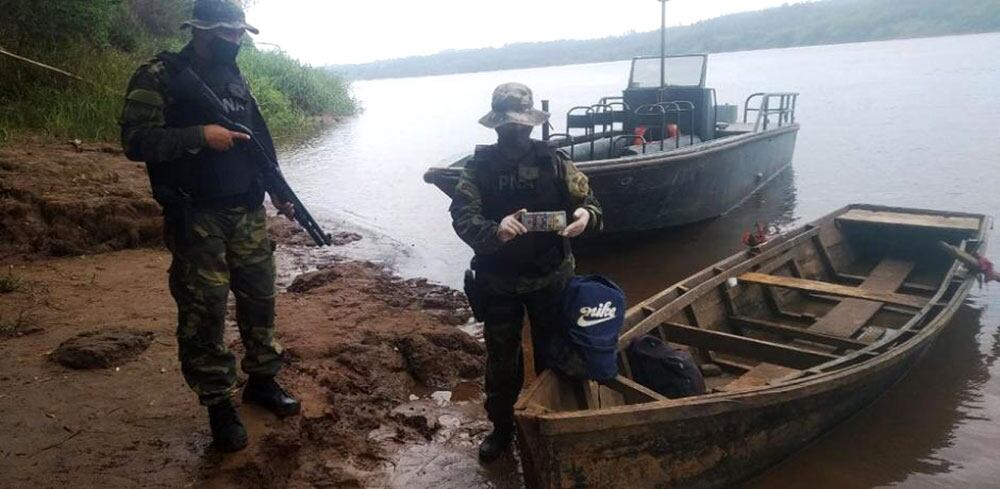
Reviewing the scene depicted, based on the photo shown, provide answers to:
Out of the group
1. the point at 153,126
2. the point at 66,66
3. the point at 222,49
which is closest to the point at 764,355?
the point at 222,49

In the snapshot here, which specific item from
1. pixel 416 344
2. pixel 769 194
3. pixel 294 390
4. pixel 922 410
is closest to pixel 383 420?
pixel 294 390

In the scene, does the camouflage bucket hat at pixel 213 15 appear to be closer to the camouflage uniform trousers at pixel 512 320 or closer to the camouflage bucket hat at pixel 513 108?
the camouflage bucket hat at pixel 513 108

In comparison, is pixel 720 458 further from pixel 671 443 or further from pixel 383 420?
pixel 383 420

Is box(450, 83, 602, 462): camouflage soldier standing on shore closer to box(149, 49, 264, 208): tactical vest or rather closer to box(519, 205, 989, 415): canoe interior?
box(519, 205, 989, 415): canoe interior

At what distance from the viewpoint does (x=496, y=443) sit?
12.4 feet

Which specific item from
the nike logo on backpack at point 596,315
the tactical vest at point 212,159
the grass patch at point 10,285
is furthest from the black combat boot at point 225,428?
the grass patch at point 10,285

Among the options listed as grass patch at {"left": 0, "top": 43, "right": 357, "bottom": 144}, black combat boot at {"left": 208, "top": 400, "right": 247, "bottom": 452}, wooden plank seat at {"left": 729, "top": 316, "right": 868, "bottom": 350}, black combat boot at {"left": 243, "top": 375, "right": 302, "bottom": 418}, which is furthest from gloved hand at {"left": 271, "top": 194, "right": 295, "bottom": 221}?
grass patch at {"left": 0, "top": 43, "right": 357, "bottom": 144}

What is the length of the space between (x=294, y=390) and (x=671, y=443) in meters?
2.19

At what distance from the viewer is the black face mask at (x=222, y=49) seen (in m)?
3.21

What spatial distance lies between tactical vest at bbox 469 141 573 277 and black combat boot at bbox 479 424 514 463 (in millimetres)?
908

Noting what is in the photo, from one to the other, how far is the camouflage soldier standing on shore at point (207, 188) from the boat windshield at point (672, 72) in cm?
790

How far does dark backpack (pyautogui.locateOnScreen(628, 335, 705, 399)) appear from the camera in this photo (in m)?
3.68

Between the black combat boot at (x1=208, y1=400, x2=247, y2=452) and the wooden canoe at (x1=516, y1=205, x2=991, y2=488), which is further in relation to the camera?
the black combat boot at (x1=208, y1=400, x2=247, y2=452)

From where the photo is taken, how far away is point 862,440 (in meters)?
4.25
